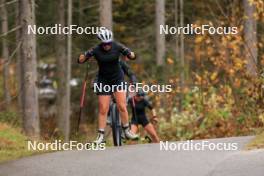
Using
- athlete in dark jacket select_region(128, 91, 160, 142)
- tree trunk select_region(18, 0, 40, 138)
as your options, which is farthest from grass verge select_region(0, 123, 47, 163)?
athlete in dark jacket select_region(128, 91, 160, 142)

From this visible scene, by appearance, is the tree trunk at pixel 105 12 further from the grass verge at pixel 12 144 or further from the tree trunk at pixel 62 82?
the tree trunk at pixel 62 82

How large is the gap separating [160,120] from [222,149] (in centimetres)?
864

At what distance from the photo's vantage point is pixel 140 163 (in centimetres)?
1269

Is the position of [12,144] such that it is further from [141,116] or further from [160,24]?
[160,24]

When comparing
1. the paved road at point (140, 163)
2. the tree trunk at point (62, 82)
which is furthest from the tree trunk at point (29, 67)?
the tree trunk at point (62, 82)

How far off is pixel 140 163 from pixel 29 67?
667 centimetres

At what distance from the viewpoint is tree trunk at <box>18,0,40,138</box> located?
59.7ft

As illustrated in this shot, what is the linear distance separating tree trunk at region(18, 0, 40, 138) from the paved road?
187 inches

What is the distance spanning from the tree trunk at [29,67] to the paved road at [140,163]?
4.75m

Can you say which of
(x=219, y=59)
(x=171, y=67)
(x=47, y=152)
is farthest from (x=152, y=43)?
(x=47, y=152)

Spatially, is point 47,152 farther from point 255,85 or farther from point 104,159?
point 255,85

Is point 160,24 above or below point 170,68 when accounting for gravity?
above

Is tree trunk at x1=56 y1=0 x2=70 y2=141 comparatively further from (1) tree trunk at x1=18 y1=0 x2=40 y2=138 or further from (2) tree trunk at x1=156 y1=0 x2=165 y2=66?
(1) tree trunk at x1=18 y1=0 x2=40 y2=138

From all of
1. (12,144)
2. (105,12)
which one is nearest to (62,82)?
(105,12)
